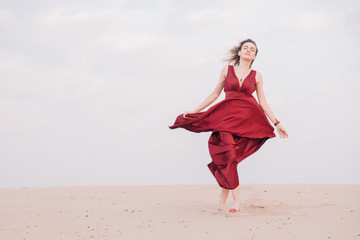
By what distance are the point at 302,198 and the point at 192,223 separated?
11.0 feet

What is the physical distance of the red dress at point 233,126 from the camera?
7004 mm

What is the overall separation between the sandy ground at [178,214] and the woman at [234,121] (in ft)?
2.22

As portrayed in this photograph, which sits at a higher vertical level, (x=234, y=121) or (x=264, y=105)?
(x=264, y=105)

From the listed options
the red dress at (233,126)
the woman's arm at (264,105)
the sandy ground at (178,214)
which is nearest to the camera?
the sandy ground at (178,214)

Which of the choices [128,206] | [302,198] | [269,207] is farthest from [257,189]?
[128,206]

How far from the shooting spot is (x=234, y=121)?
711cm

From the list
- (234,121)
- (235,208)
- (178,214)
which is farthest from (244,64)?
(178,214)

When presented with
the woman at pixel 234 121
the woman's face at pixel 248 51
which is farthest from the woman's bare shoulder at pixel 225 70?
the woman's face at pixel 248 51

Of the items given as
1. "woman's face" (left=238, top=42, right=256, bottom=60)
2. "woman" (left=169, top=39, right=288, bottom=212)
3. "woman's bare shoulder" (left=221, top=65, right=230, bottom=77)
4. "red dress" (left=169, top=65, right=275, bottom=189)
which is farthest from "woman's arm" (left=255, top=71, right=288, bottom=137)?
"woman's bare shoulder" (left=221, top=65, right=230, bottom=77)

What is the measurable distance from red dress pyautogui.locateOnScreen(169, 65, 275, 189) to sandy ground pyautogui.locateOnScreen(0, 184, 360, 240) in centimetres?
71

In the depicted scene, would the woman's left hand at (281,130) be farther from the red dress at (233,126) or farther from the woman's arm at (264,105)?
the red dress at (233,126)

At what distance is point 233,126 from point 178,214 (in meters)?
1.51

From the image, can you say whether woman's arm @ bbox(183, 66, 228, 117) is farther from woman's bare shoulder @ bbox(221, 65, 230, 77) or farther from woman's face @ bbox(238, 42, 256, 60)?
woman's face @ bbox(238, 42, 256, 60)

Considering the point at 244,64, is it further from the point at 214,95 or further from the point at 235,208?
the point at 235,208
